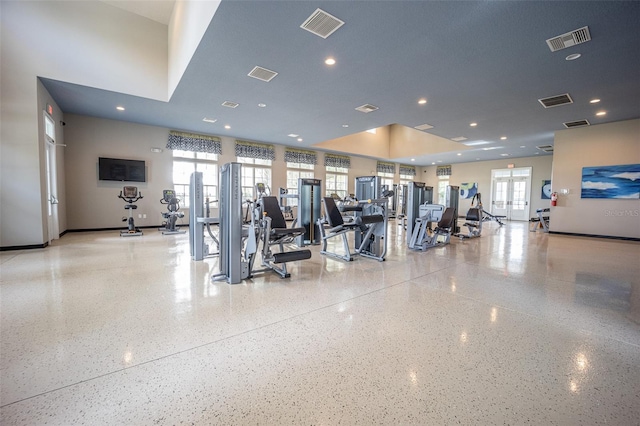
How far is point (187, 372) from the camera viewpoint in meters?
1.61

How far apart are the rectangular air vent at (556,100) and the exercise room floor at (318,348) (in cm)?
375

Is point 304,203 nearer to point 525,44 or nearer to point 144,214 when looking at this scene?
point 525,44

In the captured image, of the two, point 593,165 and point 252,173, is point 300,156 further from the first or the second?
point 593,165

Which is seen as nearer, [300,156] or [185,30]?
[185,30]

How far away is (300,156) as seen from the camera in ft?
37.6

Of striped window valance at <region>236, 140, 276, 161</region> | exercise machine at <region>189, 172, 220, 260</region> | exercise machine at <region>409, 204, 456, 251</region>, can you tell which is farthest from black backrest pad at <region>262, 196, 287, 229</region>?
striped window valance at <region>236, 140, 276, 161</region>

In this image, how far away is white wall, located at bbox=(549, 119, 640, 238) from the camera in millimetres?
7062

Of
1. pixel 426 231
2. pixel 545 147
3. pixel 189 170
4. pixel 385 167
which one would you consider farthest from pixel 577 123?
pixel 189 170

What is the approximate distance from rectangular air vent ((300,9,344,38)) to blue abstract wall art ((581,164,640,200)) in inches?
341

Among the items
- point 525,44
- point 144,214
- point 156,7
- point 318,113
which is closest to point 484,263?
point 525,44

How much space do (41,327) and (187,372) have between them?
5.05 ft

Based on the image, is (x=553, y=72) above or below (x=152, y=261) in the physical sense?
above

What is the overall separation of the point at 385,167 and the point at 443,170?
390 centimetres

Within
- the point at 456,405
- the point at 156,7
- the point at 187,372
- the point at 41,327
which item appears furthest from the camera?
the point at 156,7
